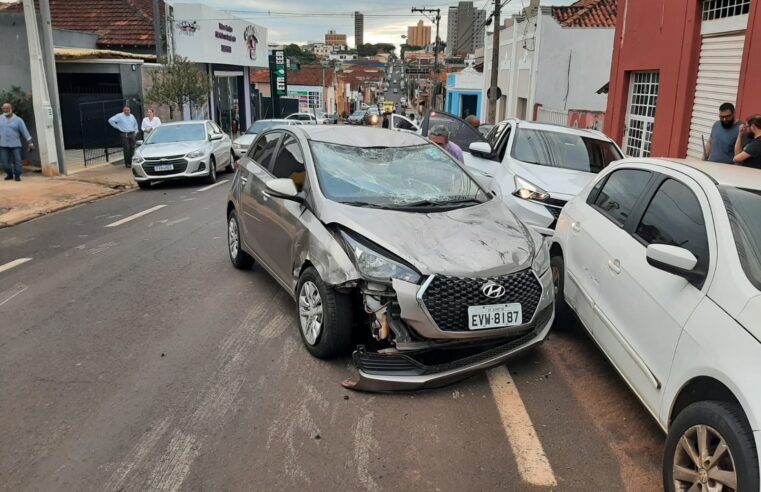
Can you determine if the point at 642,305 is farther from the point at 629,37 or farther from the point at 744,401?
the point at 629,37

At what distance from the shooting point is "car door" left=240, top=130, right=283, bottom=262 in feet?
21.0

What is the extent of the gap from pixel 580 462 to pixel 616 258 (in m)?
1.45

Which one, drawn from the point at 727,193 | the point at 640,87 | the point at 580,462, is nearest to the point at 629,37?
the point at 640,87

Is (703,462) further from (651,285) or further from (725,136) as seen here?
(725,136)

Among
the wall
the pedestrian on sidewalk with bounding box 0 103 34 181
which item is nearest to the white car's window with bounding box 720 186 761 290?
the pedestrian on sidewalk with bounding box 0 103 34 181

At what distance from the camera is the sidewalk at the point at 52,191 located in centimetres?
1192

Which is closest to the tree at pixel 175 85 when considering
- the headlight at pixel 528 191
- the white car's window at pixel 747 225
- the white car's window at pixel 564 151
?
the white car's window at pixel 564 151

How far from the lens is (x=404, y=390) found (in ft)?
14.3

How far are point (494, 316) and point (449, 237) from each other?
667 mm

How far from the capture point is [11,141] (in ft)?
47.8

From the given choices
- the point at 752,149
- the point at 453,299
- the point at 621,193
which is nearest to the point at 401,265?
the point at 453,299

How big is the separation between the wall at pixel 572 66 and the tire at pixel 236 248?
20.9 meters

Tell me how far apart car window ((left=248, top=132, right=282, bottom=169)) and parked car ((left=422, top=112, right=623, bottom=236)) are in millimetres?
2849

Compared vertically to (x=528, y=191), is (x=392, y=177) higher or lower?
higher
